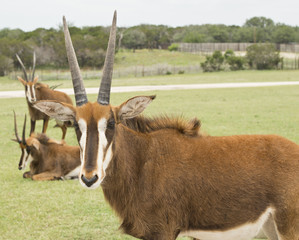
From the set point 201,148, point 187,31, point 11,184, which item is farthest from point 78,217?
point 187,31

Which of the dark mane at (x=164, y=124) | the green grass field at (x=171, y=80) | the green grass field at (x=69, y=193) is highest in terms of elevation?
the dark mane at (x=164, y=124)

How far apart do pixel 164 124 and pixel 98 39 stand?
69.8 metres

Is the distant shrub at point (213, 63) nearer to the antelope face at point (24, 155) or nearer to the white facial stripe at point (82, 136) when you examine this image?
the antelope face at point (24, 155)

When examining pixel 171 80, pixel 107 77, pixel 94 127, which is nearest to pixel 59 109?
pixel 94 127

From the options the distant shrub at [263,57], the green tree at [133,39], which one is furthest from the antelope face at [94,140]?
the green tree at [133,39]

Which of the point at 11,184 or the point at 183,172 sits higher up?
the point at 183,172

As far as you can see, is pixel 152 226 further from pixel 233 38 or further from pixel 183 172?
pixel 233 38

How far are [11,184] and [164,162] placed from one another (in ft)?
19.5

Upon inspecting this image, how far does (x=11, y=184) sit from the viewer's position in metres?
9.64

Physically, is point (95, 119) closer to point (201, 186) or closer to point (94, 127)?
point (94, 127)

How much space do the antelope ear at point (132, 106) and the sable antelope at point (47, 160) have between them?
5.75 meters

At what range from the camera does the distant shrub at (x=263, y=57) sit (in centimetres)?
6241

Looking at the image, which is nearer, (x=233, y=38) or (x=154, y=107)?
(x=154, y=107)

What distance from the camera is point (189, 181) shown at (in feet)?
15.3
